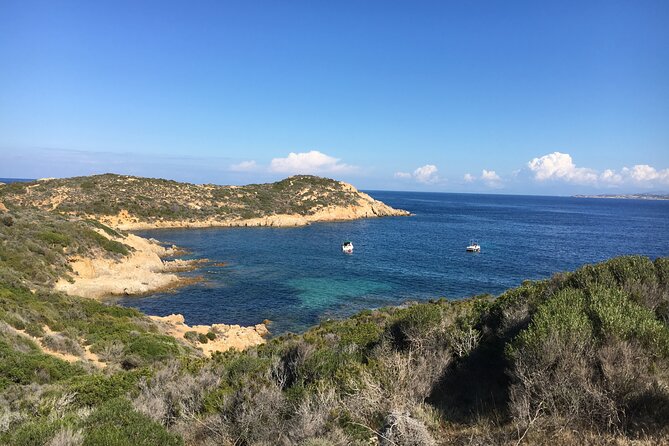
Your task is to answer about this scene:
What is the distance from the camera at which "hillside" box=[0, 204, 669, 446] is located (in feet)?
20.7

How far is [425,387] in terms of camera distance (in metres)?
8.35

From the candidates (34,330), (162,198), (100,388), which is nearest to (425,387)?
(100,388)

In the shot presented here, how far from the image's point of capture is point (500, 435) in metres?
6.38

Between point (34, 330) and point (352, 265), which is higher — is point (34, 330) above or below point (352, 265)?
above

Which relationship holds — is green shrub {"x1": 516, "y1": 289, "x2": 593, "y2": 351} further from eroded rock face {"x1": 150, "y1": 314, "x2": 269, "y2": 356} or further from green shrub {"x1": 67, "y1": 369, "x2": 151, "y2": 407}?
eroded rock face {"x1": 150, "y1": 314, "x2": 269, "y2": 356}

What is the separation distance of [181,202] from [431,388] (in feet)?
279

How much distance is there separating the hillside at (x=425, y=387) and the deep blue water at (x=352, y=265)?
643 inches

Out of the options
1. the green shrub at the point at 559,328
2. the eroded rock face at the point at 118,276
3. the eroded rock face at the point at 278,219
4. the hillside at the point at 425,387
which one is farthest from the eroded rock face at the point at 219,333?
the eroded rock face at the point at 278,219

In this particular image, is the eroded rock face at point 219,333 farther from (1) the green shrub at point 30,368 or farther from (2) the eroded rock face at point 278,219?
(2) the eroded rock face at point 278,219

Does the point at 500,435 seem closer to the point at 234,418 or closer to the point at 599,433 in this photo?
the point at 599,433

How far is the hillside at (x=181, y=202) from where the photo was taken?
73.9 m

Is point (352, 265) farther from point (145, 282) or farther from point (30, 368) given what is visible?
point (30, 368)

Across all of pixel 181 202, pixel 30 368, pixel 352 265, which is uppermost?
pixel 181 202

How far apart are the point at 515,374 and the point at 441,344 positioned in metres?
3.12
